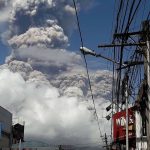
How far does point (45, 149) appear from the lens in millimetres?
199875

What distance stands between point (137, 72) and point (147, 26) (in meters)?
5.09

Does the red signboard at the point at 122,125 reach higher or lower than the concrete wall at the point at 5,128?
lower

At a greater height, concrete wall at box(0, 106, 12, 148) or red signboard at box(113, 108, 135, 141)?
concrete wall at box(0, 106, 12, 148)

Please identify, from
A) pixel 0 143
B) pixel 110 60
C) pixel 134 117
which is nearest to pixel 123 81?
pixel 134 117

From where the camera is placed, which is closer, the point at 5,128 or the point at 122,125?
the point at 122,125

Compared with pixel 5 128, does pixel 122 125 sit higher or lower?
lower

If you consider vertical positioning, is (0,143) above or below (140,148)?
above

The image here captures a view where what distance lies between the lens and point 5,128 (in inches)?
4023

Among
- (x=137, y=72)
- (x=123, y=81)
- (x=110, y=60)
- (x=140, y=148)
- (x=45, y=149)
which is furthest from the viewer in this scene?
(x=45, y=149)

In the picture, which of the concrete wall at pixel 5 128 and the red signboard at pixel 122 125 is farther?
the concrete wall at pixel 5 128

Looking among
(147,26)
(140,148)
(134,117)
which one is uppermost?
(147,26)

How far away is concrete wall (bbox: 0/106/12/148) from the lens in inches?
3861

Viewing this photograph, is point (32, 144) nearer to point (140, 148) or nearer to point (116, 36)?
A: point (140, 148)

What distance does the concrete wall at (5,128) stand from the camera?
322 feet
